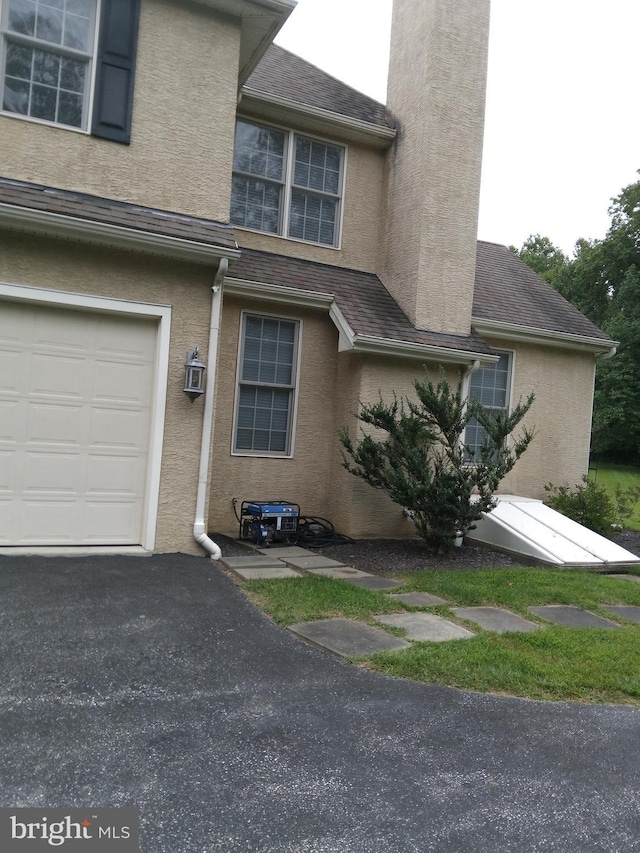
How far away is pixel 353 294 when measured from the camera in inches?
364

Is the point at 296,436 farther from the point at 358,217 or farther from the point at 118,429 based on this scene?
the point at 358,217

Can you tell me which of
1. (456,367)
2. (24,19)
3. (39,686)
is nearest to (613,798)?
(39,686)

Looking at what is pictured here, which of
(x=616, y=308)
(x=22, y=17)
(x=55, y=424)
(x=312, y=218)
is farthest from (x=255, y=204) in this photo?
(x=616, y=308)

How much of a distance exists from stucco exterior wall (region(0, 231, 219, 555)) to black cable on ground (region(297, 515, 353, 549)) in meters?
1.85

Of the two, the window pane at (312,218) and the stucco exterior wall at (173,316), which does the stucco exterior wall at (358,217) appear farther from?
the stucco exterior wall at (173,316)

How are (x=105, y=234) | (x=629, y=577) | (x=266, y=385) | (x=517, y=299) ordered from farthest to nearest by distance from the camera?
(x=517, y=299), (x=266, y=385), (x=629, y=577), (x=105, y=234)

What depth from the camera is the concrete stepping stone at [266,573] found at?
6.25 meters

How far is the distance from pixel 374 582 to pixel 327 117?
657cm

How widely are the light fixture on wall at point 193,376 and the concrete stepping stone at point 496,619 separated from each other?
3.28 meters

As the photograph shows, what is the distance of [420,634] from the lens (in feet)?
16.2

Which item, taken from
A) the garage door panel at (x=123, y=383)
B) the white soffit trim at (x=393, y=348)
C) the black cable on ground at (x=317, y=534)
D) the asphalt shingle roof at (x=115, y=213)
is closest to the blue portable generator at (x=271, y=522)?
the black cable on ground at (x=317, y=534)

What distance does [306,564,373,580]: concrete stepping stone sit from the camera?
666 centimetres

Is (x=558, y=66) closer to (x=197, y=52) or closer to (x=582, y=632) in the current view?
(x=197, y=52)

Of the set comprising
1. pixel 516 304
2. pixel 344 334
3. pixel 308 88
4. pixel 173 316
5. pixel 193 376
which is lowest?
pixel 193 376
